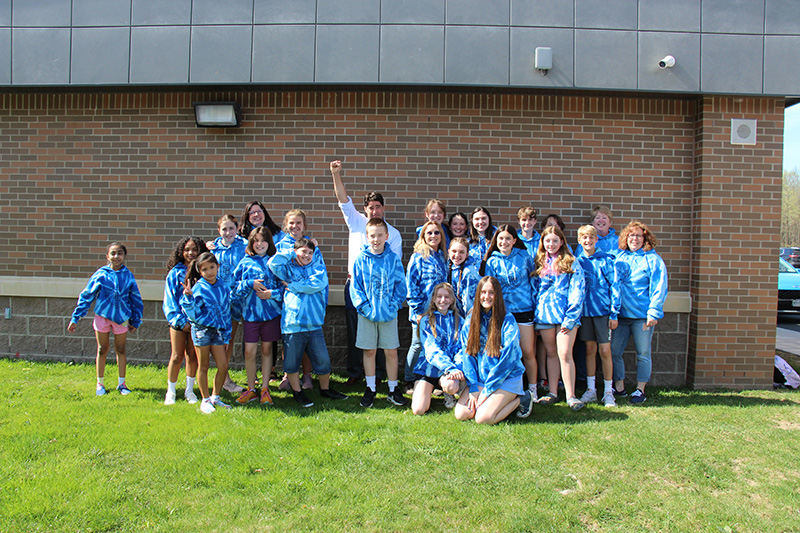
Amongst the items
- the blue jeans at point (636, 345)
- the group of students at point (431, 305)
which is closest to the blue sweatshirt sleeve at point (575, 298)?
the group of students at point (431, 305)

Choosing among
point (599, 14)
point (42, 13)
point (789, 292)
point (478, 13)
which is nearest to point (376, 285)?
point (478, 13)

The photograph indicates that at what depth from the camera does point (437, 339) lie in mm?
4688

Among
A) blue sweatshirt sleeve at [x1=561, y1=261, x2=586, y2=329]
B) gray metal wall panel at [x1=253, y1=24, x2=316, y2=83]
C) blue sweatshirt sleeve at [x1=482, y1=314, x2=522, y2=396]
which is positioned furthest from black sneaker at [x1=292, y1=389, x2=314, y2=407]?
gray metal wall panel at [x1=253, y1=24, x2=316, y2=83]

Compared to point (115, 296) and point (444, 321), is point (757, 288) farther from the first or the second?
point (115, 296)

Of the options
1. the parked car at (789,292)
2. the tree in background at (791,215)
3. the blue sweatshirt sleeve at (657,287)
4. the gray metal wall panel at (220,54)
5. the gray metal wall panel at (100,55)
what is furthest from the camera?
the tree in background at (791,215)

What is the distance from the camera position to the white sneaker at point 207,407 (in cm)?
460

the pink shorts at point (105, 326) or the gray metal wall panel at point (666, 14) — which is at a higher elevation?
the gray metal wall panel at point (666, 14)

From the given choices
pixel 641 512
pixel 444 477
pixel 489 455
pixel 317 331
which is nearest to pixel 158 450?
pixel 317 331

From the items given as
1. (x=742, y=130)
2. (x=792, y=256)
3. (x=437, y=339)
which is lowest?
(x=437, y=339)

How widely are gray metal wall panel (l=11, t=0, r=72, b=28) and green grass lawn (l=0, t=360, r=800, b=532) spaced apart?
4.20 meters

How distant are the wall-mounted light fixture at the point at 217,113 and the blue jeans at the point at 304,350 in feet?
9.03

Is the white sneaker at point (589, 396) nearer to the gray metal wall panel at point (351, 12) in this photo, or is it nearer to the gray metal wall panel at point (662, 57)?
the gray metal wall panel at point (662, 57)

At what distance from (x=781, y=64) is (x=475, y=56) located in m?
3.39

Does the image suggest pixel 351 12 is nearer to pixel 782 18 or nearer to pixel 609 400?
pixel 782 18
